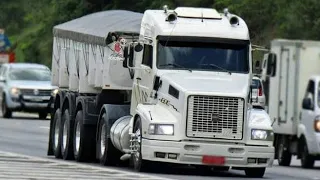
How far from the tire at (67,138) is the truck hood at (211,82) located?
4388 mm

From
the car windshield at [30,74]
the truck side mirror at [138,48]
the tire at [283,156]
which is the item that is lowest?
the tire at [283,156]

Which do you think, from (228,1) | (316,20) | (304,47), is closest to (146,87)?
(304,47)

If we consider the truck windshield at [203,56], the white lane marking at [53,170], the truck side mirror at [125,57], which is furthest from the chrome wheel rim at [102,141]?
the truck windshield at [203,56]

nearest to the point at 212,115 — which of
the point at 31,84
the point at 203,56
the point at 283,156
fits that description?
the point at 203,56

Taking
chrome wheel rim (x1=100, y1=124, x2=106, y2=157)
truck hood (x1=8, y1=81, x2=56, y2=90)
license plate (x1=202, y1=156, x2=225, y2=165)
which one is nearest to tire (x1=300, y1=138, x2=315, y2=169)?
chrome wheel rim (x1=100, y1=124, x2=106, y2=157)

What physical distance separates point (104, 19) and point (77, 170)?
6033 mm

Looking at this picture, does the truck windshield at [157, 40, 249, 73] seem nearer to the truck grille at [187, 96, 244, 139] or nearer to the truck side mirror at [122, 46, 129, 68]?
the truck side mirror at [122, 46, 129, 68]

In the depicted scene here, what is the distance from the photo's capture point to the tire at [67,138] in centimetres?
2664

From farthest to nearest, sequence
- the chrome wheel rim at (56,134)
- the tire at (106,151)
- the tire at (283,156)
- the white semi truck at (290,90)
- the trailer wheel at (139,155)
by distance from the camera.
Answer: the white semi truck at (290,90), the tire at (283,156), the chrome wheel rim at (56,134), the tire at (106,151), the trailer wheel at (139,155)

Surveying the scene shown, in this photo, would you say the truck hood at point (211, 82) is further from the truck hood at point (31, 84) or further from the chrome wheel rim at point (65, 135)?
the truck hood at point (31, 84)

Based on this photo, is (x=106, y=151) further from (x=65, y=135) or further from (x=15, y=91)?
(x=15, y=91)

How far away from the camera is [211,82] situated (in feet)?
73.7

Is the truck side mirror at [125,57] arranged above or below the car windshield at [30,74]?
above

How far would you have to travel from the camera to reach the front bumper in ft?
71.9
